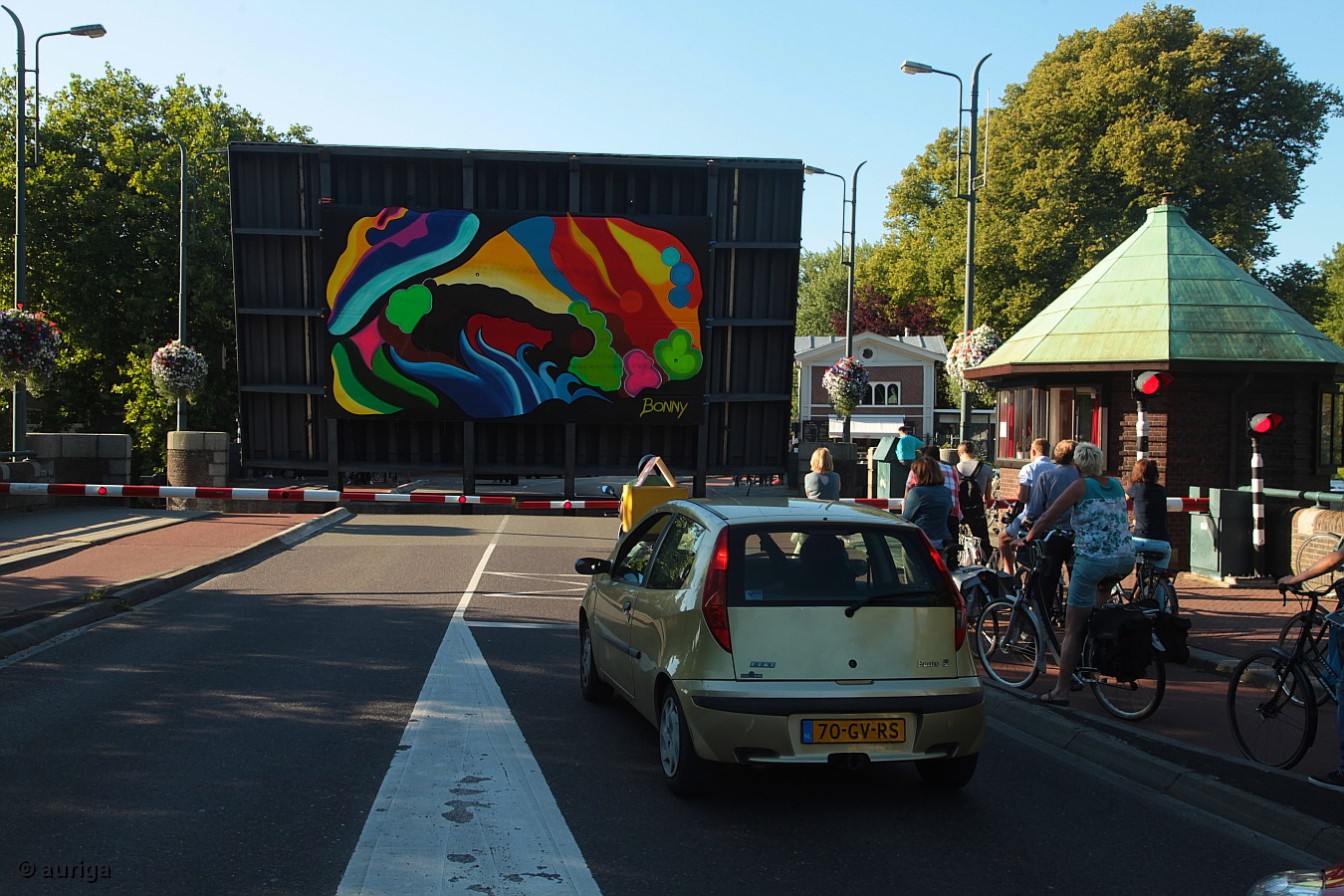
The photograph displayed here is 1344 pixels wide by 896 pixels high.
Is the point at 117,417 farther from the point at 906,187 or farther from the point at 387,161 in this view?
the point at 906,187

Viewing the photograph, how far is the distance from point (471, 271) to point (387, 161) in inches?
115

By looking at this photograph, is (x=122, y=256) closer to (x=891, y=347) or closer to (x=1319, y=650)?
(x=891, y=347)

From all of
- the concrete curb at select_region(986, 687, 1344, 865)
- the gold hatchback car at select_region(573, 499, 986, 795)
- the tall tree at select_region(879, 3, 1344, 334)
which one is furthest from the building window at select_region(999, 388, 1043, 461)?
the tall tree at select_region(879, 3, 1344, 334)

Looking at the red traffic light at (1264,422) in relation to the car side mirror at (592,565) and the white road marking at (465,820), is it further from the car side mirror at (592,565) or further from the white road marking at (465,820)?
the white road marking at (465,820)

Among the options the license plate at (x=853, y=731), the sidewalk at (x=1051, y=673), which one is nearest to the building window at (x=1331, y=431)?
the sidewalk at (x=1051, y=673)

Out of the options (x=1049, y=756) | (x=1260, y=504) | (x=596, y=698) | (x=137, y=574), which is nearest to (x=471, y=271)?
(x=137, y=574)

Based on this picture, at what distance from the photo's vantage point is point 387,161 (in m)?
23.6

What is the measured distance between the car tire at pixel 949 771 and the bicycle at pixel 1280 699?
1764 mm

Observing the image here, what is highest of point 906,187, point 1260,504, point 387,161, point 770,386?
point 906,187

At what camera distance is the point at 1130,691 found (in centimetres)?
717

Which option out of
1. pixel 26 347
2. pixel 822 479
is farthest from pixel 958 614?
pixel 26 347

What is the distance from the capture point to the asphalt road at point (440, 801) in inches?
174

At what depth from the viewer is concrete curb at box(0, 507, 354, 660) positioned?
8.97 metres

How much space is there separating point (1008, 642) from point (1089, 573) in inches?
51.2
